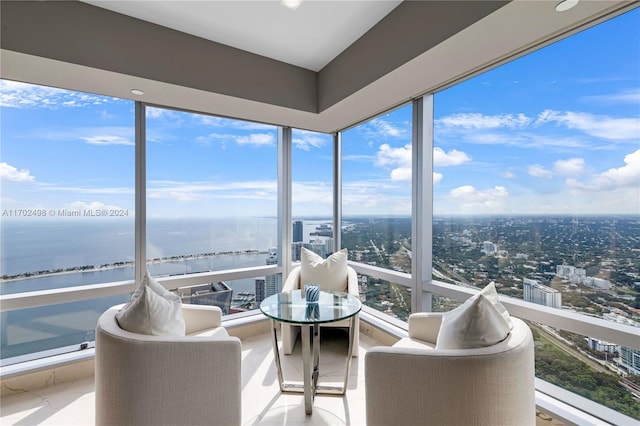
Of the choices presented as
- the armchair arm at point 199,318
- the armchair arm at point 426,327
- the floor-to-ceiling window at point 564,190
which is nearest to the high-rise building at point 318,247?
the armchair arm at point 199,318

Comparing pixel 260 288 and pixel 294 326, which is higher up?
pixel 260 288

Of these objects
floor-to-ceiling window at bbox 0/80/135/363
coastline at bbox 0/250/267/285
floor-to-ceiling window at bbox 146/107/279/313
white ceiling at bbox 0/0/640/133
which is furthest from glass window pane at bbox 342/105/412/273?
floor-to-ceiling window at bbox 0/80/135/363

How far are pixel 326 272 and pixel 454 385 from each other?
1.86m

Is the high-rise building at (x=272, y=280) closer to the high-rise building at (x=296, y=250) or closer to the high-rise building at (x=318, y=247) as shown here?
the high-rise building at (x=296, y=250)

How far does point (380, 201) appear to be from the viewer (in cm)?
341

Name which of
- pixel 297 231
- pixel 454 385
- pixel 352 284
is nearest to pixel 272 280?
pixel 297 231

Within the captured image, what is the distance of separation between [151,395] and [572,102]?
305cm

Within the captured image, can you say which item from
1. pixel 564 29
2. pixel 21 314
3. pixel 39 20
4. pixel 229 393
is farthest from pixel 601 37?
pixel 21 314

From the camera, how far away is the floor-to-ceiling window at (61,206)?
2.40 metres

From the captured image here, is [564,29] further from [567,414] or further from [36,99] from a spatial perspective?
[36,99]

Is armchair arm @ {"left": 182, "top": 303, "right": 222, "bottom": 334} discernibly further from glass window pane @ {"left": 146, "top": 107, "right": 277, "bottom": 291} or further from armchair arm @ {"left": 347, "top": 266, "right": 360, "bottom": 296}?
armchair arm @ {"left": 347, "top": 266, "right": 360, "bottom": 296}

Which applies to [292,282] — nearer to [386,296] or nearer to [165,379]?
[386,296]

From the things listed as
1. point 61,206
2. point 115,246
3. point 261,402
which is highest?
point 61,206

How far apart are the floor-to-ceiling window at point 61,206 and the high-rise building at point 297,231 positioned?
1834 millimetres
